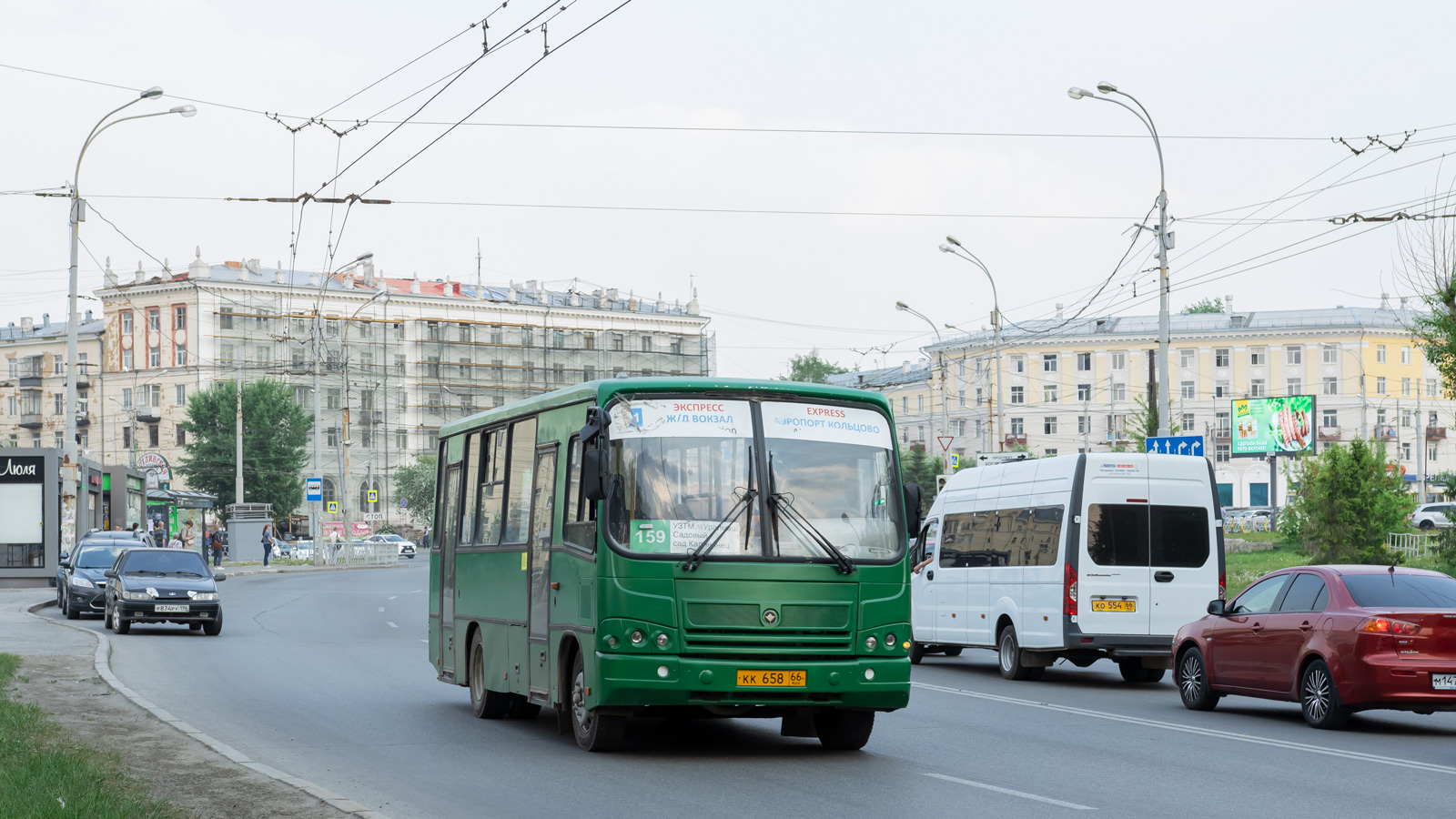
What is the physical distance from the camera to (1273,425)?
75750mm

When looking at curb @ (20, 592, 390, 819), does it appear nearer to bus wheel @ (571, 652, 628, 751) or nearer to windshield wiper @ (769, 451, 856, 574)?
bus wheel @ (571, 652, 628, 751)

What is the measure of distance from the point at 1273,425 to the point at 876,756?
6738cm

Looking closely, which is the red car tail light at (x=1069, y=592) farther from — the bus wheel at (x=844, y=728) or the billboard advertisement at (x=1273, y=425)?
the billboard advertisement at (x=1273, y=425)

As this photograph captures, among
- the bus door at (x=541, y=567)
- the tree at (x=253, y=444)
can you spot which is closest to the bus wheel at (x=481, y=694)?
the bus door at (x=541, y=567)

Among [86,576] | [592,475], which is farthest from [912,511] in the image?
[86,576]

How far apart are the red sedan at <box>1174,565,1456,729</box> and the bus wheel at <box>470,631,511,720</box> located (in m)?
6.80

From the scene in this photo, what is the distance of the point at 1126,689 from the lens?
19.8m

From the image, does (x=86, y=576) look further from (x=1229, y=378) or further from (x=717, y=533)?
(x=1229, y=378)

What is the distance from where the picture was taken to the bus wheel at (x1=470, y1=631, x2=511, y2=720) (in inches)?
598

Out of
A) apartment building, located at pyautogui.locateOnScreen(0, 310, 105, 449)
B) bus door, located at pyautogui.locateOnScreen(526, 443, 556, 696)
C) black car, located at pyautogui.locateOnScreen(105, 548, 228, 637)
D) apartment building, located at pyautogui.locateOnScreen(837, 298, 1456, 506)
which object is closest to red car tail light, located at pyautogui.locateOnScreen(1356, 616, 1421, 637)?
bus door, located at pyautogui.locateOnScreen(526, 443, 556, 696)

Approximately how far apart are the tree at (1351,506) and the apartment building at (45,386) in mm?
101147

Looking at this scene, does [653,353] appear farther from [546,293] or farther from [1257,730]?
[1257,730]

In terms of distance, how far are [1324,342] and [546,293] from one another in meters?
57.4

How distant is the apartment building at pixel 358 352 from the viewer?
374 feet
